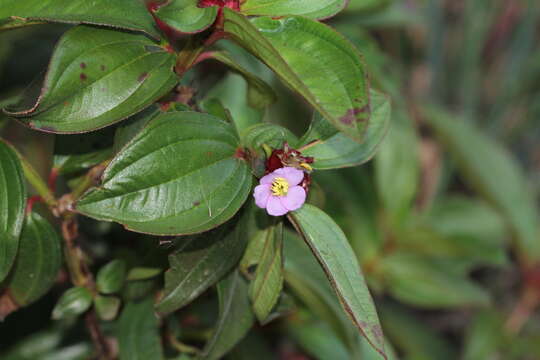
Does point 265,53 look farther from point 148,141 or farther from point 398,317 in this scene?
point 398,317

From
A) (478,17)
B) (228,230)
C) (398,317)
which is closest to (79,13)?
(228,230)

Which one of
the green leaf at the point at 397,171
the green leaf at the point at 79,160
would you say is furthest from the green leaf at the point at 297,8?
the green leaf at the point at 397,171

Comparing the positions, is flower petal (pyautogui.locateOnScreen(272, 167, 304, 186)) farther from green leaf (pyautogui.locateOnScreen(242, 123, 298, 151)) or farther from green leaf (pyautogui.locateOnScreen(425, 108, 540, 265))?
green leaf (pyautogui.locateOnScreen(425, 108, 540, 265))

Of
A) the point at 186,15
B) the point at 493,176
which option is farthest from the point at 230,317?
the point at 493,176

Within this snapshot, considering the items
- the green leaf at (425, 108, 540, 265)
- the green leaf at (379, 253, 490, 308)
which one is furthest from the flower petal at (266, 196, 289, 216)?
the green leaf at (425, 108, 540, 265)

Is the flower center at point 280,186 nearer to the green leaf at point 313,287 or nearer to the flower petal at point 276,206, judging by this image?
the flower petal at point 276,206
